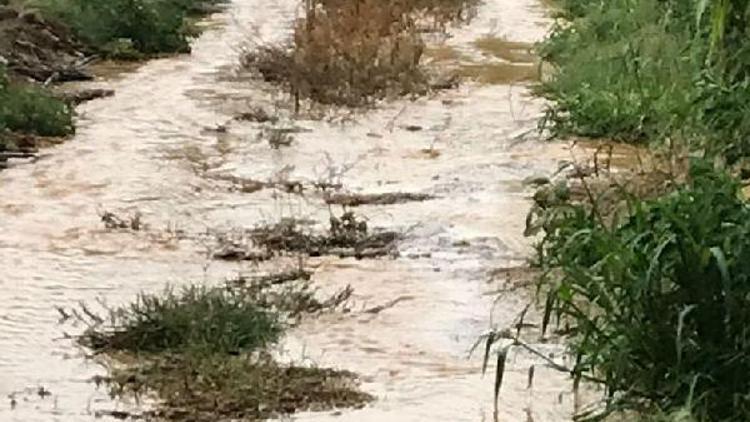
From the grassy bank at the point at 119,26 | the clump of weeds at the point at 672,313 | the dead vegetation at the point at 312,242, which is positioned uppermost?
the clump of weeds at the point at 672,313

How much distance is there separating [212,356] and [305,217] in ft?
9.51

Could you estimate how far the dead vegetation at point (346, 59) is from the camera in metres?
12.7

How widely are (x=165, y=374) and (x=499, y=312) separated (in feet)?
5.38

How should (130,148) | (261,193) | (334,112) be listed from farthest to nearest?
(334,112), (130,148), (261,193)

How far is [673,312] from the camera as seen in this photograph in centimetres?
480

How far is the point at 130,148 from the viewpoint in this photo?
10.9 meters

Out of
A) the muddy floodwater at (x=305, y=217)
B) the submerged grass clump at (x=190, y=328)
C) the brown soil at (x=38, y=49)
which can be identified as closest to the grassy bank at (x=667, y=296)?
the muddy floodwater at (x=305, y=217)

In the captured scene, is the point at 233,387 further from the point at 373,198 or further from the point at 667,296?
the point at 373,198

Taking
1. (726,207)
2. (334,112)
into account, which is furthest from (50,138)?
(726,207)

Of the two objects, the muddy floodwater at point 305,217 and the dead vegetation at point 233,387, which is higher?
the dead vegetation at point 233,387

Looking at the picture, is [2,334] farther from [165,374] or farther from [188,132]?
[188,132]

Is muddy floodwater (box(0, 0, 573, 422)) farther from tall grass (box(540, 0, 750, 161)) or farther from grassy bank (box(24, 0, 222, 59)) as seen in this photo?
grassy bank (box(24, 0, 222, 59))

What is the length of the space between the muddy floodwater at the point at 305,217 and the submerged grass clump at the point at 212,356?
4.3 inches

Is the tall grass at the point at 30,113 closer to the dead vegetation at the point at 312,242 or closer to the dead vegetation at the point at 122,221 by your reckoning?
the dead vegetation at the point at 122,221
